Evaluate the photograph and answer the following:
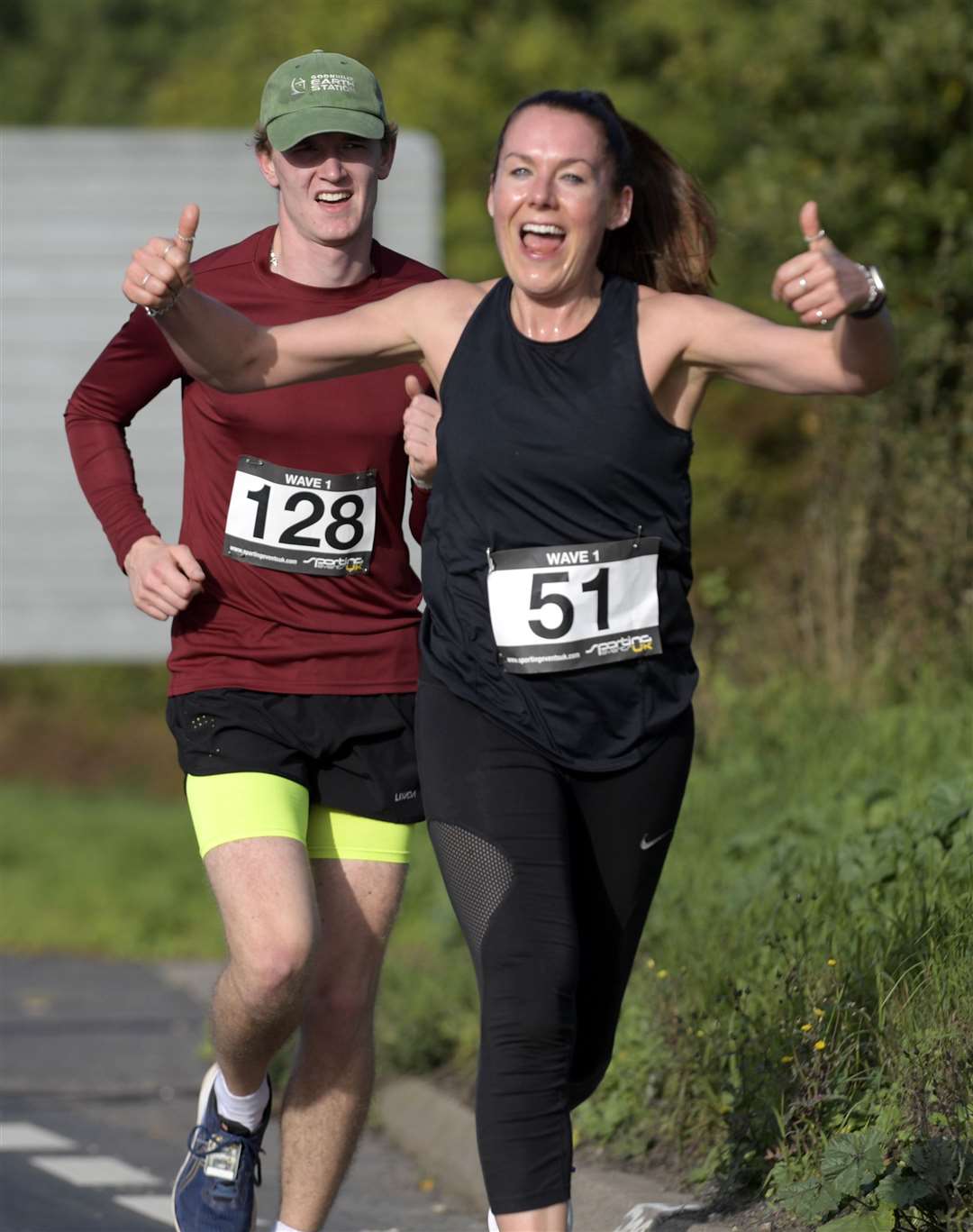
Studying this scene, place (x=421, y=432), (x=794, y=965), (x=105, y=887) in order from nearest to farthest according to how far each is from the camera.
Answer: (x=421, y=432) < (x=794, y=965) < (x=105, y=887)

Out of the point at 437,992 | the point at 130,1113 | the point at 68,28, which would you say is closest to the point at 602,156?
the point at 437,992

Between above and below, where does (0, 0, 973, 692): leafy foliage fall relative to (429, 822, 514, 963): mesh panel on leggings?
above

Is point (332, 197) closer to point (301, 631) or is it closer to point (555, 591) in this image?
point (301, 631)

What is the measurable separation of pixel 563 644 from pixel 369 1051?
144 cm

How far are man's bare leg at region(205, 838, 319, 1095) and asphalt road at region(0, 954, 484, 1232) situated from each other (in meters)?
1.40

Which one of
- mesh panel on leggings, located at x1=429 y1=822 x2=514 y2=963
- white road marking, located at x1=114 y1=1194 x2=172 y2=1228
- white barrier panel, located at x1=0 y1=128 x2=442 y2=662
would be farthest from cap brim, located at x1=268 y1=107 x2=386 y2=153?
white barrier panel, located at x1=0 y1=128 x2=442 y2=662

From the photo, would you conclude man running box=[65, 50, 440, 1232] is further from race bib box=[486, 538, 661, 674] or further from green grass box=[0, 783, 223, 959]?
green grass box=[0, 783, 223, 959]

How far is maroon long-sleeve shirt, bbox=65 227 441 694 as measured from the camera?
4938 millimetres

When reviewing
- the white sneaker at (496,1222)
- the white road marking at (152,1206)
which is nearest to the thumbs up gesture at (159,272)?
the white sneaker at (496,1222)

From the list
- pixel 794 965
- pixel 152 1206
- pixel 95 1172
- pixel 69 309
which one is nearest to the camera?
pixel 794 965

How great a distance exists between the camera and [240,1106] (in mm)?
5055

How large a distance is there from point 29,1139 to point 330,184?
3.59 metres

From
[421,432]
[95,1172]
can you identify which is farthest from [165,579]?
[95,1172]

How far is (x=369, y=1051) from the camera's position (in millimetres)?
5129
